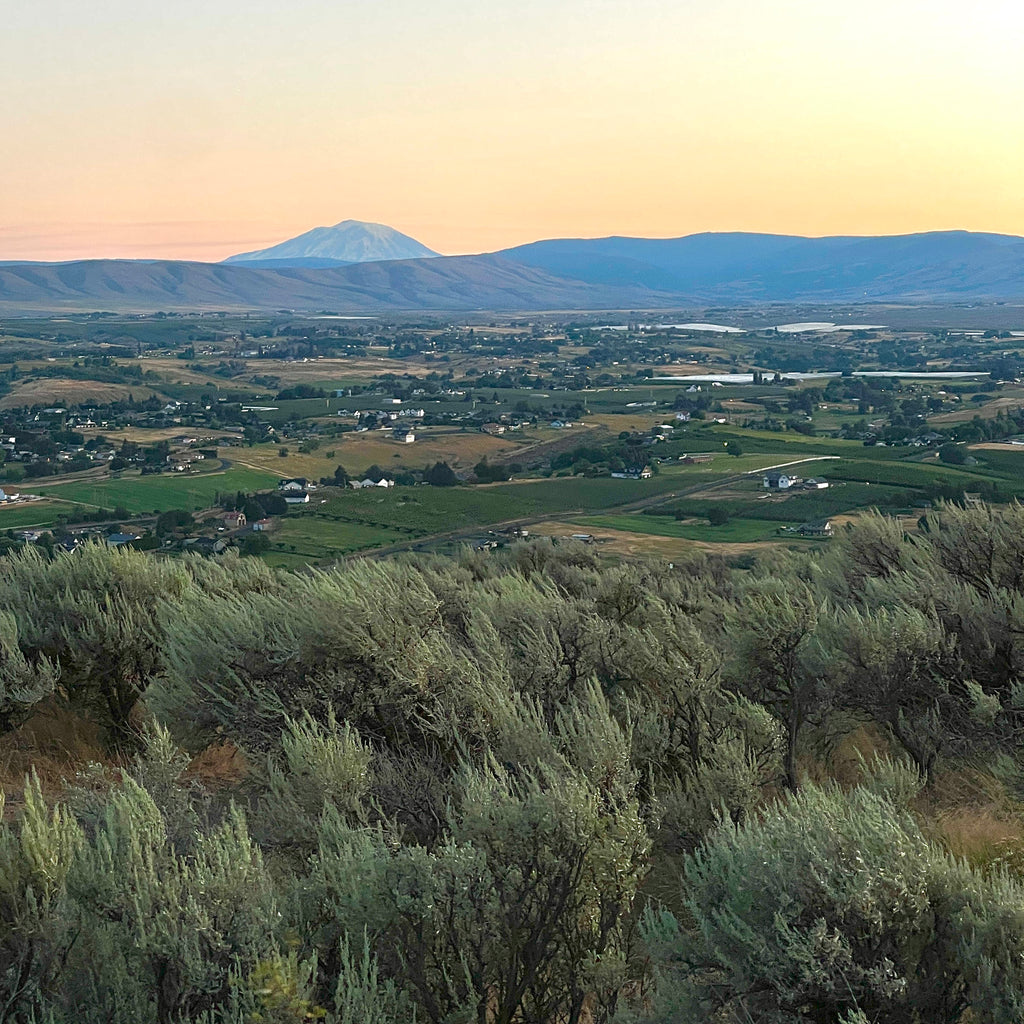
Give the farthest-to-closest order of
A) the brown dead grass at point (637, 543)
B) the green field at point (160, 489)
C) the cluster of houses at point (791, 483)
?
the green field at point (160, 489) → the cluster of houses at point (791, 483) → the brown dead grass at point (637, 543)

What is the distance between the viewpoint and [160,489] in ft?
237

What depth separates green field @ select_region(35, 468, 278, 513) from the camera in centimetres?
6762

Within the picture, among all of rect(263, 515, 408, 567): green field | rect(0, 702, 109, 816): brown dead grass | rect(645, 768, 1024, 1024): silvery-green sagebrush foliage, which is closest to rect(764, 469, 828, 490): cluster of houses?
rect(263, 515, 408, 567): green field

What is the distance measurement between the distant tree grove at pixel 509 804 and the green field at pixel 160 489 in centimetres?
5385

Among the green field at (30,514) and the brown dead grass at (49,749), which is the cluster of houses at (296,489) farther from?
the brown dead grass at (49,749)

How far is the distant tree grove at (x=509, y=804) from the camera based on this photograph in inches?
243

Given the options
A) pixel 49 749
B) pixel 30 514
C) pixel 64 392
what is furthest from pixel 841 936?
pixel 64 392

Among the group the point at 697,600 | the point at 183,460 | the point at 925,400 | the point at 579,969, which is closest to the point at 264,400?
the point at 183,460

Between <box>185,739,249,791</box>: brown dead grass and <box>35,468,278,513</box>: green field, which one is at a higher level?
<box>185,739,249,791</box>: brown dead grass

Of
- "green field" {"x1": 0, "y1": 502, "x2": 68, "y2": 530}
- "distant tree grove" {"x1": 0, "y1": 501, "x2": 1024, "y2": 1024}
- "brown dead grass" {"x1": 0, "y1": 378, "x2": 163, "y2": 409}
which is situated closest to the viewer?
"distant tree grove" {"x1": 0, "y1": 501, "x2": 1024, "y2": 1024}

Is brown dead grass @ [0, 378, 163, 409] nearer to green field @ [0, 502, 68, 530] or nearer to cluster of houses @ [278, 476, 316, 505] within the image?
green field @ [0, 502, 68, 530]

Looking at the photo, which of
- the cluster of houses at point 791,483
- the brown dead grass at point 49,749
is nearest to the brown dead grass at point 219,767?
the brown dead grass at point 49,749

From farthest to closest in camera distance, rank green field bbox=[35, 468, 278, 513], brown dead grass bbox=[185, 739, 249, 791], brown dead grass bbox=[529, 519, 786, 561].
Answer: green field bbox=[35, 468, 278, 513]
brown dead grass bbox=[529, 519, 786, 561]
brown dead grass bbox=[185, 739, 249, 791]

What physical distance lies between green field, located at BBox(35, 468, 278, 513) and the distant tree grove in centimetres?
5385
